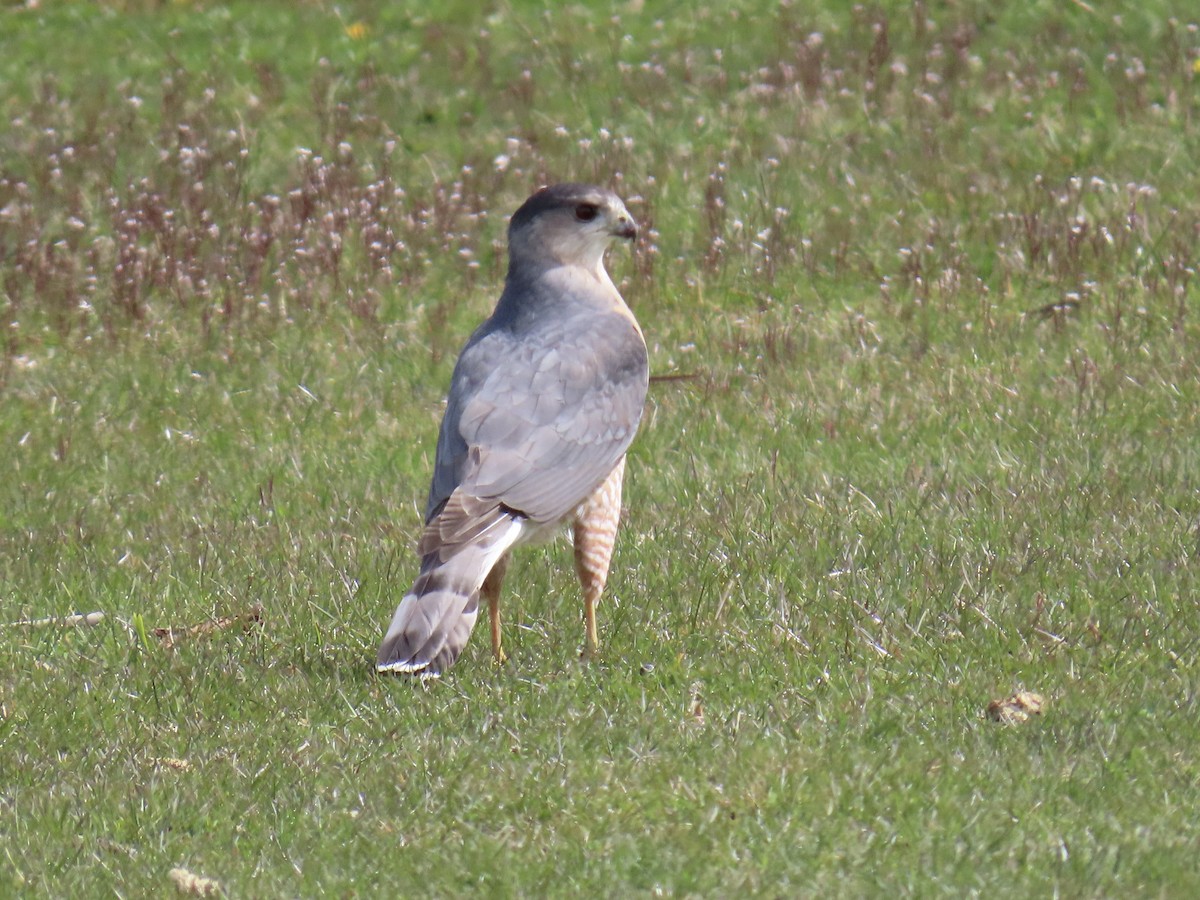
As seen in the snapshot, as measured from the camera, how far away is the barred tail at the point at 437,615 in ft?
16.5

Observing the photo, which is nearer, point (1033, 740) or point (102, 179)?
point (1033, 740)

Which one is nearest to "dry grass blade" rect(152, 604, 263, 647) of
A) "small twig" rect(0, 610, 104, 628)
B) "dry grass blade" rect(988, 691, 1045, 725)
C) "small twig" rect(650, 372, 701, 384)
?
"small twig" rect(0, 610, 104, 628)

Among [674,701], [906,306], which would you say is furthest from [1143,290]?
[674,701]

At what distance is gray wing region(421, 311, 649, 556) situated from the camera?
5.49 meters

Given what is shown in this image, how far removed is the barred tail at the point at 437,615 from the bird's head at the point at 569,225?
1456mm

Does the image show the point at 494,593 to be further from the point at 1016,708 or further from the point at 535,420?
the point at 1016,708

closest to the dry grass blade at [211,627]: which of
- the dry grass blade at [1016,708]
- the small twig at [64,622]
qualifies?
the small twig at [64,622]

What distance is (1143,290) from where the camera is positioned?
8906mm

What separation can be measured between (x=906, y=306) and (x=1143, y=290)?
1.12 meters

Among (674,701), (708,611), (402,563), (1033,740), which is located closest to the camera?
(1033,740)

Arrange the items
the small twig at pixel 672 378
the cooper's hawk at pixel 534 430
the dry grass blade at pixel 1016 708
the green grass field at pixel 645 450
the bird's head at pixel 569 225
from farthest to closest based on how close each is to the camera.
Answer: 1. the small twig at pixel 672 378
2. the bird's head at pixel 569 225
3. the cooper's hawk at pixel 534 430
4. the dry grass blade at pixel 1016 708
5. the green grass field at pixel 645 450

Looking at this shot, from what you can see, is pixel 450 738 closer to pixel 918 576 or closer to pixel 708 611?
pixel 708 611

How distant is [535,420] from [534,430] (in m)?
0.06

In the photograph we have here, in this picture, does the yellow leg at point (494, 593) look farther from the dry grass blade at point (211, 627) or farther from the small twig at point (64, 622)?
the small twig at point (64, 622)
